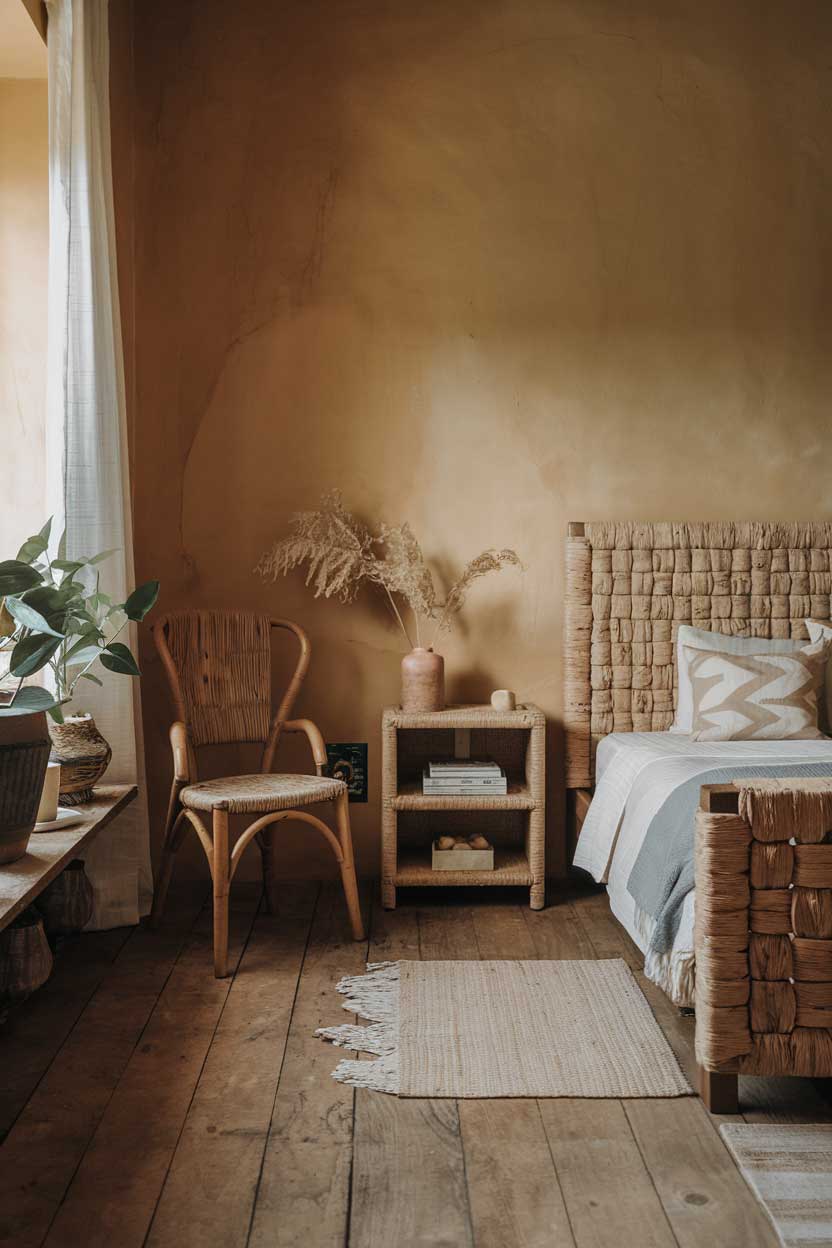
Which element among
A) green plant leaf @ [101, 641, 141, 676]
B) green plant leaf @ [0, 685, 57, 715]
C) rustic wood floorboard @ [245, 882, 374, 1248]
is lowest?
rustic wood floorboard @ [245, 882, 374, 1248]

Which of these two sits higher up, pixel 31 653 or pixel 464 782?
pixel 31 653

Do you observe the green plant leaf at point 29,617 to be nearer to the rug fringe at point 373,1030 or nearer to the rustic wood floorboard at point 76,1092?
the rustic wood floorboard at point 76,1092

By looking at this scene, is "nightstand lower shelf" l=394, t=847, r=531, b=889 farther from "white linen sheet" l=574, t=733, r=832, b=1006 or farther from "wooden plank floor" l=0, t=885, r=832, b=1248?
"wooden plank floor" l=0, t=885, r=832, b=1248

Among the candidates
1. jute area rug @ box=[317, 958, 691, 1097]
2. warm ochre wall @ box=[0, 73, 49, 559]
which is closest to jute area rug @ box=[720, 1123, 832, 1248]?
jute area rug @ box=[317, 958, 691, 1097]

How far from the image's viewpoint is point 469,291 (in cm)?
343

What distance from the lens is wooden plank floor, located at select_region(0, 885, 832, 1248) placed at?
1.59m

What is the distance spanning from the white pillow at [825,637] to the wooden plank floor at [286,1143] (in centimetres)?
112

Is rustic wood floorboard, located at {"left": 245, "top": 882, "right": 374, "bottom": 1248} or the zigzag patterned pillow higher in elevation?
the zigzag patterned pillow

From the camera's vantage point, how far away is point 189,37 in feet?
11.1

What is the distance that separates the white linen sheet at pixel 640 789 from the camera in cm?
248

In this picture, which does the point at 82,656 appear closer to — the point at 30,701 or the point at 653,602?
the point at 30,701

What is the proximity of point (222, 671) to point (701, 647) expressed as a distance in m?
1.48

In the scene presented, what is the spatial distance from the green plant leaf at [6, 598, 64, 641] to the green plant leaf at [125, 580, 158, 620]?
0.23 meters

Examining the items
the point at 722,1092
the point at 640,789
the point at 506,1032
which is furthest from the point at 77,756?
the point at 722,1092
